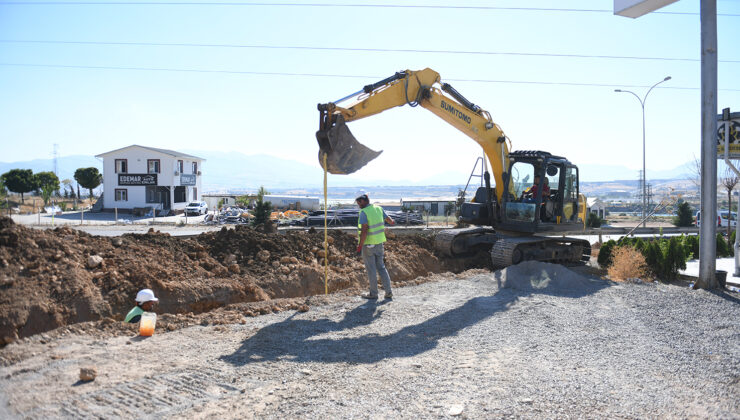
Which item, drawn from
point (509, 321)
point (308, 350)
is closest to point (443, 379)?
point (308, 350)

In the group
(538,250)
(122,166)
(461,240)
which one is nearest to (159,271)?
(461,240)

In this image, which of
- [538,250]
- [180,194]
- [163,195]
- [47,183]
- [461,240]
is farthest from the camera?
[47,183]

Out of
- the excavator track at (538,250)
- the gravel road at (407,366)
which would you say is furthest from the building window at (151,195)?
the gravel road at (407,366)

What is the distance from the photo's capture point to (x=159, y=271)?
930cm

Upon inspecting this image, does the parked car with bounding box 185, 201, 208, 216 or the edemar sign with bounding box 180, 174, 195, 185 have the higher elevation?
the edemar sign with bounding box 180, 174, 195, 185

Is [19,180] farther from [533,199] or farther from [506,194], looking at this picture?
[533,199]

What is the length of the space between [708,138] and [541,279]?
4151 millimetres

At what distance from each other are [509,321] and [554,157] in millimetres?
6440

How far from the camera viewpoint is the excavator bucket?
9766 millimetres

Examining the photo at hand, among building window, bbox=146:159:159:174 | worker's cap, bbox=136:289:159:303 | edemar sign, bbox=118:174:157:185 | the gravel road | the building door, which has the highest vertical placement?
building window, bbox=146:159:159:174

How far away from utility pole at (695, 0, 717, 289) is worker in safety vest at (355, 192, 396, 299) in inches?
246

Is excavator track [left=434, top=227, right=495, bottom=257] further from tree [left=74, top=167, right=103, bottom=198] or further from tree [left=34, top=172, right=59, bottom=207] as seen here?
tree [left=74, top=167, right=103, bottom=198]

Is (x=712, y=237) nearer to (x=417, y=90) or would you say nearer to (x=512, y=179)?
(x=512, y=179)

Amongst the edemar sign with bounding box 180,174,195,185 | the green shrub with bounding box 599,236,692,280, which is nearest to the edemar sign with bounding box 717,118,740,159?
the green shrub with bounding box 599,236,692,280
